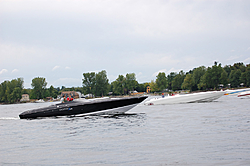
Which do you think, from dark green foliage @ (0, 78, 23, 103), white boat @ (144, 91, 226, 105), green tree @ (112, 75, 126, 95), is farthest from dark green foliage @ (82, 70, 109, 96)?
white boat @ (144, 91, 226, 105)

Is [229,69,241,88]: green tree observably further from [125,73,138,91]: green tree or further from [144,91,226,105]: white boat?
[144,91,226,105]: white boat

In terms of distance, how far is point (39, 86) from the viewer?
139125mm

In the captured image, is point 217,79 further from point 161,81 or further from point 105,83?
point 105,83

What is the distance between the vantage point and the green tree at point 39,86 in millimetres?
138750

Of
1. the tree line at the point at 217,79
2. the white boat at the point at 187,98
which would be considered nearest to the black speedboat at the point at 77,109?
the white boat at the point at 187,98

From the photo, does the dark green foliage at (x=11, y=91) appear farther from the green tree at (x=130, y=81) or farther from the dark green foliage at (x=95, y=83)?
the green tree at (x=130, y=81)

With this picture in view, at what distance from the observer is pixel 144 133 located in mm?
11461

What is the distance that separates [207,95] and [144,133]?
1107 inches

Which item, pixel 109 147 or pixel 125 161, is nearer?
pixel 125 161

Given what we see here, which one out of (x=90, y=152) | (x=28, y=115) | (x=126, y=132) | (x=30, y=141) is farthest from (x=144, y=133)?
(x=28, y=115)

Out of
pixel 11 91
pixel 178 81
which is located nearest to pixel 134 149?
pixel 11 91

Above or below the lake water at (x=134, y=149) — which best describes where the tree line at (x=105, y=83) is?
above

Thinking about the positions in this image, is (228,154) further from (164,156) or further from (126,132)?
(126,132)

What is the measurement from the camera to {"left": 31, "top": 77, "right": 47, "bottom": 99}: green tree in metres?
139
